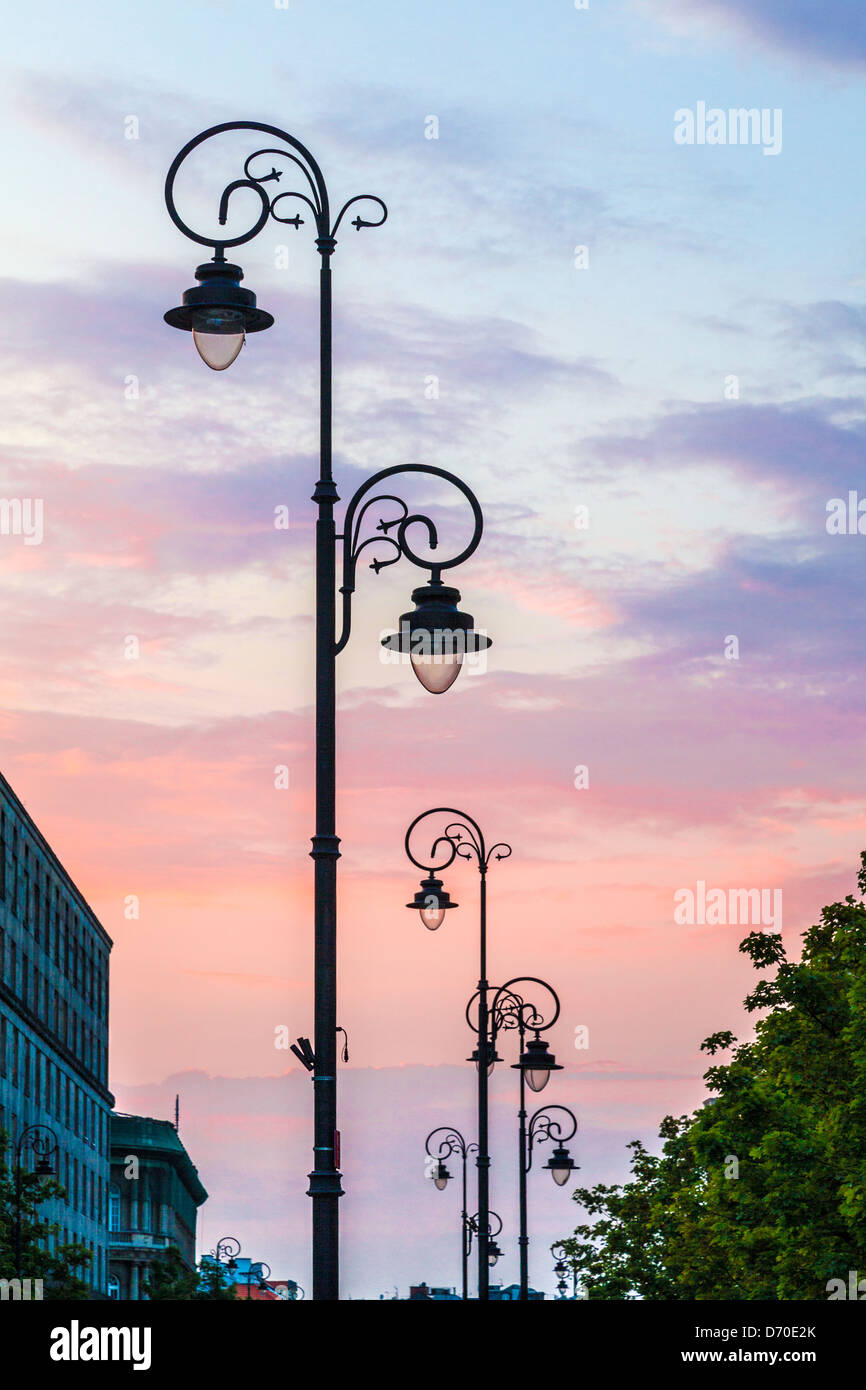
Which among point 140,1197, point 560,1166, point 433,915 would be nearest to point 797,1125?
point 560,1166

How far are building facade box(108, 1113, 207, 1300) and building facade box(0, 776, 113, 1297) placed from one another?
21.5m

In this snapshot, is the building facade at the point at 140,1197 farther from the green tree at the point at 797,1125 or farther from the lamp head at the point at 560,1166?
the lamp head at the point at 560,1166

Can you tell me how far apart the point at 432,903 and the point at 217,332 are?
14098 mm

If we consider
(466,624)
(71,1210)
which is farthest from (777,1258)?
(71,1210)

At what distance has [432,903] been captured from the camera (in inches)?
1103

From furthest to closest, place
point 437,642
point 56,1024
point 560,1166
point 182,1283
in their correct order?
point 182,1283 → point 56,1024 → point 560,1166 → point 437,642

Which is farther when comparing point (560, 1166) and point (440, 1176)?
point (440, 1176)

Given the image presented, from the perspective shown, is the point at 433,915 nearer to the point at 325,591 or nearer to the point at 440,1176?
the point at 325,591

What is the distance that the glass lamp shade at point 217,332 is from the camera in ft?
49.4

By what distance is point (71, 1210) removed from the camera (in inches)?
4518

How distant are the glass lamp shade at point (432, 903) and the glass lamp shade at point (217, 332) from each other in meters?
13.9

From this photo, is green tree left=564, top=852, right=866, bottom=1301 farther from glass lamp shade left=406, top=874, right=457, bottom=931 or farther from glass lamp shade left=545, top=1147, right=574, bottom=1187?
glass lamp shade left=406, top=874, right=457, bottom=931
